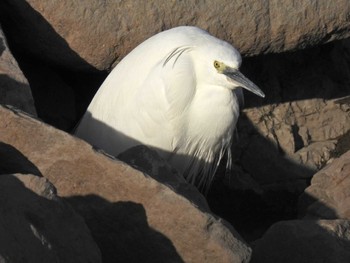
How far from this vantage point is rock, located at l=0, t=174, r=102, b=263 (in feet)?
8.80

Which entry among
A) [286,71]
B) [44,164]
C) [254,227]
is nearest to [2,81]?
[44,164]

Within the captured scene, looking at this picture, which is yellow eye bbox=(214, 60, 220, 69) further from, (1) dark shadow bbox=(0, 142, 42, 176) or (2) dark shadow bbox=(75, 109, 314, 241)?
(1) dark shadow bbox=(0, 142, 42, 176)

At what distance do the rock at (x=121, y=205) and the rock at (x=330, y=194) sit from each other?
43.9 inches

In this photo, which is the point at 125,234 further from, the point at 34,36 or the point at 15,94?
the point at 34,36

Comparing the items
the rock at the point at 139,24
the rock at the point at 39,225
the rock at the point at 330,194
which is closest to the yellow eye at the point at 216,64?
the rock at the point at 139,24

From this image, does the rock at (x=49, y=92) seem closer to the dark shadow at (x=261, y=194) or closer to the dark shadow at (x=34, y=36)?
the dark shadow at (x=34, y=36)

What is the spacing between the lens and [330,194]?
4.27 metres

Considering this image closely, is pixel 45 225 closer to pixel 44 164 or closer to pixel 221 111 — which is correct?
pixel 44 164

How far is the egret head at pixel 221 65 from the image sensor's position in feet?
14.0

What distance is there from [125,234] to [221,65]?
1333 mm

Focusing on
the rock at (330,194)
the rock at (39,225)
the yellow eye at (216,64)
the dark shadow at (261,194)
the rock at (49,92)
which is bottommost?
the dark shadow at (261,194)

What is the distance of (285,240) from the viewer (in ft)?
11.5

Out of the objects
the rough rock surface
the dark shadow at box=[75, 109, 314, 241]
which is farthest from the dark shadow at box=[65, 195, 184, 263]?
the rough rock surface

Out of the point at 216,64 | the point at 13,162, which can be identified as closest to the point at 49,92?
the point at 216,64
